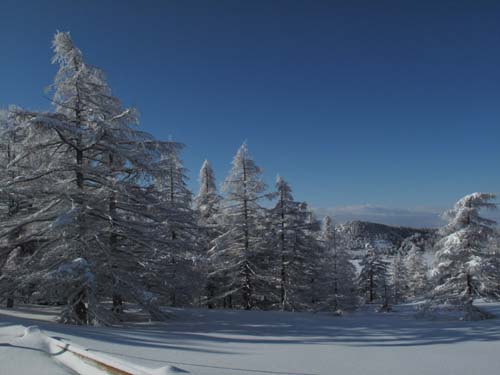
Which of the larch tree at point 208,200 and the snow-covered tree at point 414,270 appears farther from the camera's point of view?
the snow-covered tree at point 414,270

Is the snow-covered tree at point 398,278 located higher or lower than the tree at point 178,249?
lower

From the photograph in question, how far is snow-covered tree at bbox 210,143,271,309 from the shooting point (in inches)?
835

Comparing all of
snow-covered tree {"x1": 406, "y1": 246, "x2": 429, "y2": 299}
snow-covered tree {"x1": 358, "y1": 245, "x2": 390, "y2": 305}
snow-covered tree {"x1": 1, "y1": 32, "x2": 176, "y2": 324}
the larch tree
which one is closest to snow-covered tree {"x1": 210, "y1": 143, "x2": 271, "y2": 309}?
the larch tree

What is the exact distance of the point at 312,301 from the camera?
26203 millimetres

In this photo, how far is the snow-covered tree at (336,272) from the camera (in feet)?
90.8

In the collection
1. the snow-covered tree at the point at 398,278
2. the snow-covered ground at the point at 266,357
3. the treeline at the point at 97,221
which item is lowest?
the snow-covered tree at the point at 398,278

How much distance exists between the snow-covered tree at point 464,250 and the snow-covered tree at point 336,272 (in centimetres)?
950

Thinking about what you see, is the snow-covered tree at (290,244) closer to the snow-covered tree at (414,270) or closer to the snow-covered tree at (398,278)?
the snow-covered tree at (398,278)

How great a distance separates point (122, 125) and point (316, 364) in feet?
32.4

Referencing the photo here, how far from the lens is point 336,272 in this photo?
30078 mm

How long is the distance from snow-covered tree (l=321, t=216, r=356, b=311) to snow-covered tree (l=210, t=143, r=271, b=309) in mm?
6737

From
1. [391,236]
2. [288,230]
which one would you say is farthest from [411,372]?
[391,236]

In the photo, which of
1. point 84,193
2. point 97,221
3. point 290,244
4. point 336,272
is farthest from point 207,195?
point 84,193

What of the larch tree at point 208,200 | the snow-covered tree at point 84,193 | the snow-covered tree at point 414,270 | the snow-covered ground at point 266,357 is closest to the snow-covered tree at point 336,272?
the larch tree at point 208,200
